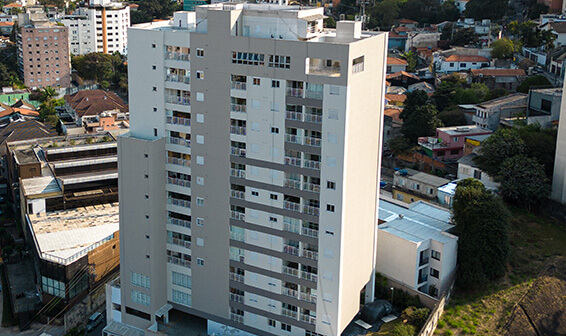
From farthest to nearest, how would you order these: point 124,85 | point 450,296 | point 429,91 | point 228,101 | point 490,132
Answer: point 124,85
point 429,91
point 490,132
point 450,296
point 228,101

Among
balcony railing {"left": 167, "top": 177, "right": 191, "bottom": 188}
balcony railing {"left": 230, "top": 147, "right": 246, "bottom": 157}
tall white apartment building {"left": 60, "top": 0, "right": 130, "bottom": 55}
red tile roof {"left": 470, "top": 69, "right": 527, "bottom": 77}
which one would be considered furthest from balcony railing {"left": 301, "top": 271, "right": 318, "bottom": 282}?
tall white apartment building {"left": 60, "top": 0, "right": 130, "bottom": 55}

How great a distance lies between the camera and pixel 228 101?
29016 mm

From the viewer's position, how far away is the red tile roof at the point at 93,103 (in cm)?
7325

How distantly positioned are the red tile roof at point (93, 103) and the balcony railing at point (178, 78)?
44.7 m

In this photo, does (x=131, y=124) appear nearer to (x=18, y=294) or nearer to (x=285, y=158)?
(x=285, y=158)

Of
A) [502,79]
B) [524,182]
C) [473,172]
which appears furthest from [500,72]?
[524,182]

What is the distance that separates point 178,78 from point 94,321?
1689cm

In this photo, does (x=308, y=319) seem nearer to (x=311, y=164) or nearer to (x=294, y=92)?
(x=311, y=164)

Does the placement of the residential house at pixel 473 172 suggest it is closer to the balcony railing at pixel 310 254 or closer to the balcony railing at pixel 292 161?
the balcony railing at pixel 310 254

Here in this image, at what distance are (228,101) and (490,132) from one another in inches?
1148

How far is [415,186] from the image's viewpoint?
4544 cm

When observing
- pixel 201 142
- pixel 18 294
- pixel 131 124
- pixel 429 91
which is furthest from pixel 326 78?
pixel 429 91

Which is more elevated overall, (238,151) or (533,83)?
(238,151)

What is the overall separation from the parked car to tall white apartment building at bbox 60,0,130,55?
75.7 m
